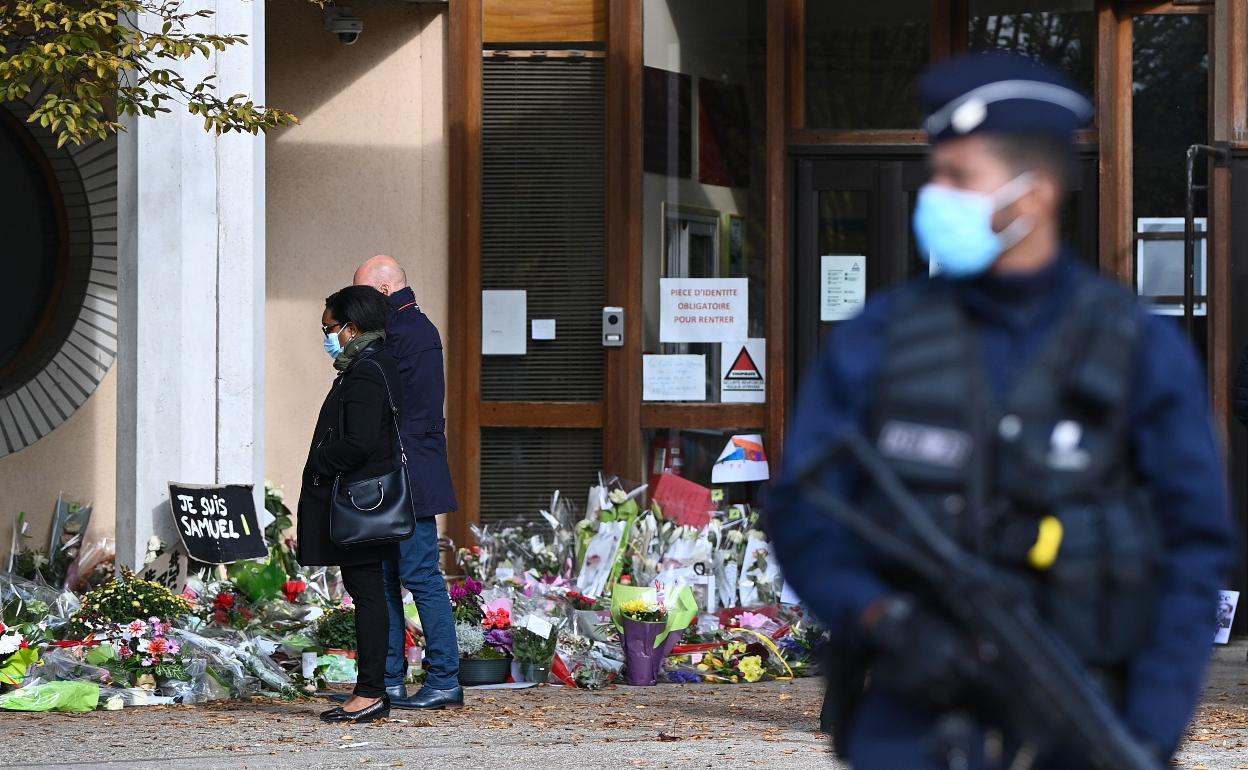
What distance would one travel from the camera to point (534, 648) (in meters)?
7.46

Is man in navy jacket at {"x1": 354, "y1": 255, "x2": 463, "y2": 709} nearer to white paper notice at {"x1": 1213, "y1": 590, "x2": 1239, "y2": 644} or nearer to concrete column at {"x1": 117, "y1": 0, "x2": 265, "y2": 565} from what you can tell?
concrete column at {"x1": 117, "y1": 0, "x2": 265, "y2": 565}

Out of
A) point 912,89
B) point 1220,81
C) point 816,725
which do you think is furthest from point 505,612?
point 1220,81

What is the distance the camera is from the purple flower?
7.55 meters

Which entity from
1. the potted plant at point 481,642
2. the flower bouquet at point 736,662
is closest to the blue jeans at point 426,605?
the potted plant at point 481,642

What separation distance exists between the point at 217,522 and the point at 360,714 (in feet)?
5.74

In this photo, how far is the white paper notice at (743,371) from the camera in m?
9.68

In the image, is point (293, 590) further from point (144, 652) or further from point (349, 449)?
point (349, 449)

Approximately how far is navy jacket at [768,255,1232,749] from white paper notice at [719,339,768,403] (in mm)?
7264

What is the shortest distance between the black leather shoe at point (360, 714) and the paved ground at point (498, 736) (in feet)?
0.19

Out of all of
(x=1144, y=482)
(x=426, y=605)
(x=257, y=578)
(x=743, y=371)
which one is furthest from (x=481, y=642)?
(x=1144, y=482)

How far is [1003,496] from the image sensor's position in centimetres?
232

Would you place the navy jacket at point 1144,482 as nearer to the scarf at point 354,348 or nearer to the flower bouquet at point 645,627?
the scarf at point 354,348

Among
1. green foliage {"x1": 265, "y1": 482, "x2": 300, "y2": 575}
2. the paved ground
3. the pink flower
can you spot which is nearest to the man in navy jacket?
the paved ground

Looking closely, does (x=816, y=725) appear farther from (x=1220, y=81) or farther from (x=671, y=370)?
(x=1220, y=81)
